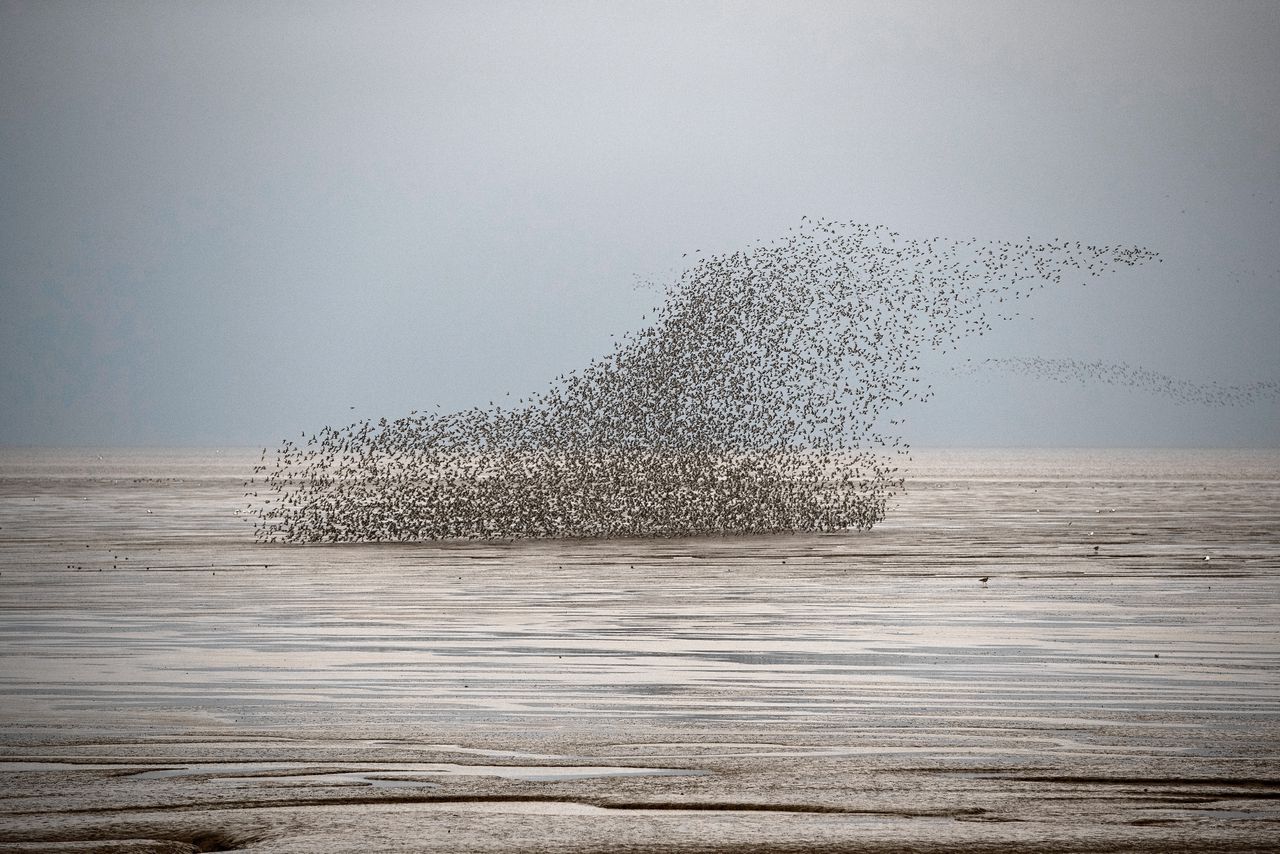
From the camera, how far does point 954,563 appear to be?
25.6 meters

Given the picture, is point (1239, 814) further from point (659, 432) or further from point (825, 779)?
point (659, 432)

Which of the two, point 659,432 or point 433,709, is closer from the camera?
point 433,709

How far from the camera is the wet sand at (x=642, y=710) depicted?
7.02 metres

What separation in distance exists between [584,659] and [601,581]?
9003mm

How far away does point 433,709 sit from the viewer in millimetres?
10469

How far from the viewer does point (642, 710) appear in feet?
34.0

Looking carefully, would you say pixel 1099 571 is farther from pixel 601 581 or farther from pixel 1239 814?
pixel 1239 814

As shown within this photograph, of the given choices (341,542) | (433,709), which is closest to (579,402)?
(341,542)

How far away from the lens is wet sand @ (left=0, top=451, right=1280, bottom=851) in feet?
23.0

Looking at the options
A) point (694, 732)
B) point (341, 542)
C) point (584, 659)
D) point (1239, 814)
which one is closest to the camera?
point (1239, 814)

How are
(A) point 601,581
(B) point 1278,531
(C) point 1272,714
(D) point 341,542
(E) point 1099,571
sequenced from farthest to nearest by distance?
(B) point 1278,531
(D) point 341,542
(E) point 1099,571
(A) point 601,581
(C) point 1272,714

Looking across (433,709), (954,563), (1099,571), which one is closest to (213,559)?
(954,563)

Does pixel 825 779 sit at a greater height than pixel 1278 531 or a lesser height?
greater

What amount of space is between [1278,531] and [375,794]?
3184 cm
